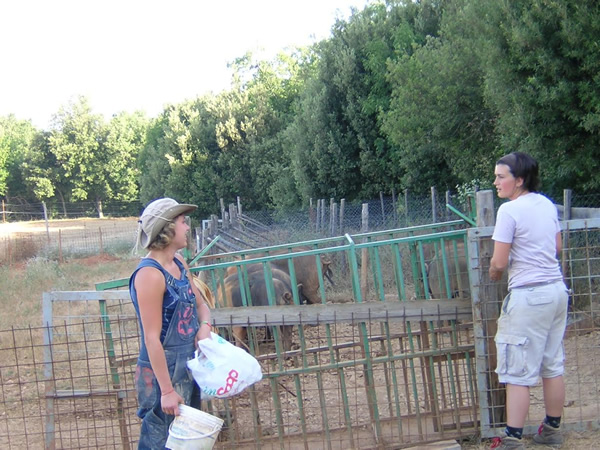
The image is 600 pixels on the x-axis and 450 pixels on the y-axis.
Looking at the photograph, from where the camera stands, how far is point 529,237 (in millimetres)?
3514

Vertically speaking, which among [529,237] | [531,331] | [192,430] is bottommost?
[192,430]

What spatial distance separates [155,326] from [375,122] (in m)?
17.3

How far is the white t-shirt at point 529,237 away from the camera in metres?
3.50

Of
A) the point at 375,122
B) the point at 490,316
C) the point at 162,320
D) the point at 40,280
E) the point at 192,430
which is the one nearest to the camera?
the point at 192,430

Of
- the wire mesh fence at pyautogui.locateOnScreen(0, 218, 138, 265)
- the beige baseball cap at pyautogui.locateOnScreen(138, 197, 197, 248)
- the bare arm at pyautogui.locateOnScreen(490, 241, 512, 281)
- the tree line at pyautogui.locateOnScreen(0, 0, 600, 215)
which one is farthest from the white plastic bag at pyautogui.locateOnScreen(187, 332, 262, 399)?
the wire mesh fence at pyautogui.locateOnScreen(0, 218, 138, 265)

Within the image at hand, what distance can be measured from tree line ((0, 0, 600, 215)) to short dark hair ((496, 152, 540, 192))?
4631mm

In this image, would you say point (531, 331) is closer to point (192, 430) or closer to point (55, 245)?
point (192, 430)

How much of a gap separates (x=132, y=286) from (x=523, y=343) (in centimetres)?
214

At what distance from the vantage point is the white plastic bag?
283 centimetres

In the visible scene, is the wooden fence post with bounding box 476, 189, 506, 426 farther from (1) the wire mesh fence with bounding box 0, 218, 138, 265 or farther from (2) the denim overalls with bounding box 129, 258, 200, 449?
(1) the wire mesh fence with bounding box 0, 218, 138, 265

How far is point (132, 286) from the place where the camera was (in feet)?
9.44

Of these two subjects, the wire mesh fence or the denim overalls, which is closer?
the denim overalls

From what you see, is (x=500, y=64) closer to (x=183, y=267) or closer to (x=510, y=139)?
(x=510, y=139)

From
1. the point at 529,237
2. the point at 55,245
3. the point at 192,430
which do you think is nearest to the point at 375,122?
the point at 55,245
